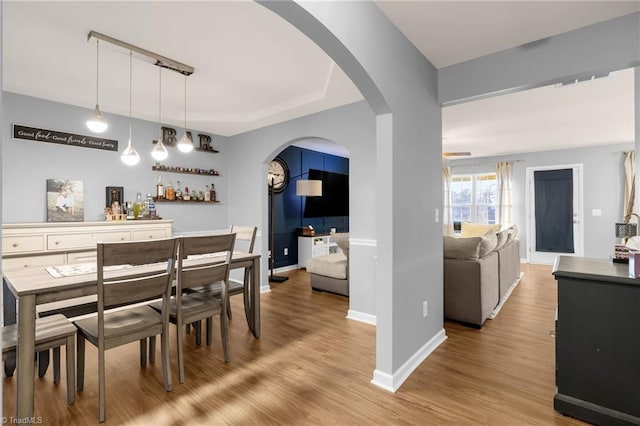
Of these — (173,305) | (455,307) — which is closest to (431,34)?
(455,307)

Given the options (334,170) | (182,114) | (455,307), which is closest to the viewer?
(455,307)

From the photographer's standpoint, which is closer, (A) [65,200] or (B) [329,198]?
(A) [65,200]

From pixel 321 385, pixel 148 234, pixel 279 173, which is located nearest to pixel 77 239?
pixel 148 234

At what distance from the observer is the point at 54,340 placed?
199 centimetres

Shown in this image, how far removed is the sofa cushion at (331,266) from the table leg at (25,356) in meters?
3.24

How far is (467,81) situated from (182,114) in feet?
11.9

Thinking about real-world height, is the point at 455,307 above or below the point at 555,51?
below

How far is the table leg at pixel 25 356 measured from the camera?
183 centimetres

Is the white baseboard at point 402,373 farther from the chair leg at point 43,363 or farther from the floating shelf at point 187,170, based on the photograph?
the floating shelf at point 187,170

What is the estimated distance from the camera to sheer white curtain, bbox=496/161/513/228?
23.7 feet

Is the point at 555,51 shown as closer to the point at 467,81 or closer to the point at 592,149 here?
the point at 467,81

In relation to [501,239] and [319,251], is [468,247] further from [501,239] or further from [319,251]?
[319,251]

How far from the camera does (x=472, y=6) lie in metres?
2.16

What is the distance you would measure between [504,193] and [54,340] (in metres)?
7.96
